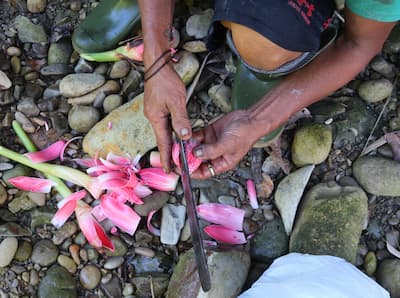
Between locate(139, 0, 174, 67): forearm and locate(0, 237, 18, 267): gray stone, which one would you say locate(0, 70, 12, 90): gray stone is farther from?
locate(139, 0, 174, 67): forearm

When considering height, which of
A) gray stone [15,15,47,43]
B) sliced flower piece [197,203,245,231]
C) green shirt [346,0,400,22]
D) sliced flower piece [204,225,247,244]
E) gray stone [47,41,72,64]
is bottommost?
sliced flower piece [204,225,247,244]

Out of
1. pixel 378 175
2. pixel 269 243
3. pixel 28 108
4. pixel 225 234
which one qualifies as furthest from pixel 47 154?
pixel 378 175

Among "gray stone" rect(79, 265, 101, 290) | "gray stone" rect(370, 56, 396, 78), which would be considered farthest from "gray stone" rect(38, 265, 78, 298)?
"gray stone" rect(370, 56, 396, 78)

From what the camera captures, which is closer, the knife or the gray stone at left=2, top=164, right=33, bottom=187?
the knife

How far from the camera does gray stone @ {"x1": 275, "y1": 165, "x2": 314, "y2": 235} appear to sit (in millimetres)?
1739

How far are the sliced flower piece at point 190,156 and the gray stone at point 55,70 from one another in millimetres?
667

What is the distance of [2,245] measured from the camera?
168 cm

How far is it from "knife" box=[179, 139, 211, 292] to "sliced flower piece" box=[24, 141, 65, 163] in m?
0.58

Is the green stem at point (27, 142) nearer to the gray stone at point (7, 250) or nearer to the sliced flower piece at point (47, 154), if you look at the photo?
the sliced flower piece at point (47, 154)

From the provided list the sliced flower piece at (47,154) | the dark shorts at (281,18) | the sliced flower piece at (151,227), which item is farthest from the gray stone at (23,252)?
the dark shorts at (281,18)

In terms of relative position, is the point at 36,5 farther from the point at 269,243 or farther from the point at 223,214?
the point at 269,243

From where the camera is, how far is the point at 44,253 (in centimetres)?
171

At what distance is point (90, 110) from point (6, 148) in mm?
318

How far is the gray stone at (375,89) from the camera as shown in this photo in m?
1.84
